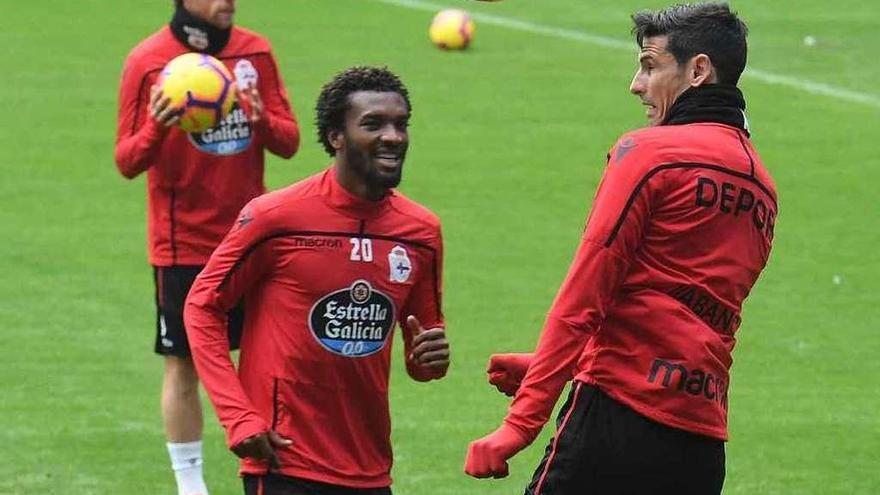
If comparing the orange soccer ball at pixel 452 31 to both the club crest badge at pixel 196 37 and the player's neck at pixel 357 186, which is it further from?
the player's neck at pixel 357 186

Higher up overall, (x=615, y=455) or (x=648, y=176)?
(x=648, y=176)

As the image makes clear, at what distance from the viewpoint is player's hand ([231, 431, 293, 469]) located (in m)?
6.59

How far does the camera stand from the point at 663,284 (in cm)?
631

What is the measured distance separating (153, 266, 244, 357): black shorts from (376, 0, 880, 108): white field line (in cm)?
1149

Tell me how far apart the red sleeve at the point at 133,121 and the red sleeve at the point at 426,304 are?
2.65 metres

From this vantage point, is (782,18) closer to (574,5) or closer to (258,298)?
(574,5)

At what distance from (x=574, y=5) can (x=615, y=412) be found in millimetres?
17528

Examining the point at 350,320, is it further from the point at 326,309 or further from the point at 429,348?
the point at 429,348

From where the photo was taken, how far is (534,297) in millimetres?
14078

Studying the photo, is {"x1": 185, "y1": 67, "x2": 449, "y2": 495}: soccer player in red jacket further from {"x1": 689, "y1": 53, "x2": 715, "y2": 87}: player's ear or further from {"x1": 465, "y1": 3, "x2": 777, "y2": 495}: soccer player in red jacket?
{"x1": 689, "y1": 53, "x2": 715, "y2": 87}: player's ear

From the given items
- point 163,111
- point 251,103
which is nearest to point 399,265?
point 163,111

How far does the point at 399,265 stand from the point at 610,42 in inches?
598

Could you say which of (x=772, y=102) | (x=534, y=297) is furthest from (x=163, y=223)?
(x=772, y=102)

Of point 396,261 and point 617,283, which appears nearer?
point 617,283
